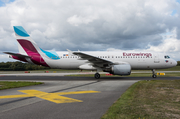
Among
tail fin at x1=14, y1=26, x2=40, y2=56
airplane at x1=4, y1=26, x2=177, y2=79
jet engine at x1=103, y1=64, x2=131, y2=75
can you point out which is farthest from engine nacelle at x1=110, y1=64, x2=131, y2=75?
tail fin at x1=14, y1=26, x2=40, y2=56

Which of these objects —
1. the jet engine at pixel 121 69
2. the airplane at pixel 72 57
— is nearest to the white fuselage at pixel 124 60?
the airplane at pixel 72 57

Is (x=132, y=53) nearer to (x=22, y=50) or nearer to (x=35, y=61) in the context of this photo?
(x=35, y=61)

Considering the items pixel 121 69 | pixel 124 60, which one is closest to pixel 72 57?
pixel 121 69

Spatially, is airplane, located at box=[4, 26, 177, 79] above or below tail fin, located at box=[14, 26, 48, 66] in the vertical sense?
below

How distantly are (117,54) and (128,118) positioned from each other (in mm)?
18204

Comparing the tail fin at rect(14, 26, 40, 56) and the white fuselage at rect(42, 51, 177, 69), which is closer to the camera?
the white fuselage at rect(42, 51, 177, 69)

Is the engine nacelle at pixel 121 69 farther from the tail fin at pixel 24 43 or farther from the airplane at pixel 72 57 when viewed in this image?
the tail fin at pixel 24 43

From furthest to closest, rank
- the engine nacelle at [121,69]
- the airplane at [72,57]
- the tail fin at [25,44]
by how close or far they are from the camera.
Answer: the tail fin at [25,44], the airplane at [72,57], the engine nacelle at [121,69]

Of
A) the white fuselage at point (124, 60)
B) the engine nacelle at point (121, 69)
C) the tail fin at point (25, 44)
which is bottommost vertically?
the engine nacelle at point (121, 69)

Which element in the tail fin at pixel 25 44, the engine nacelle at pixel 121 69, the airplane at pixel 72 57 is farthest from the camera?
the tail fin at pixel 25 44

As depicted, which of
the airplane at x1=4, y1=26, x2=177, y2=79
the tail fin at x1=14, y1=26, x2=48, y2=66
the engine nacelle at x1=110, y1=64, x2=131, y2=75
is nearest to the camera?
the engine nacelle at x1=110, y1=64, x2=131, y2=75

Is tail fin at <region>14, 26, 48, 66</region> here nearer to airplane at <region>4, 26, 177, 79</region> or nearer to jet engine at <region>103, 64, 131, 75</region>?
airplane at <region>4, 26, 177, 79</region>

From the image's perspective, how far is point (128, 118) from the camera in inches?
175

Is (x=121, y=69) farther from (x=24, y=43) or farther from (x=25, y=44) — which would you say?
(x=24, y=43)
